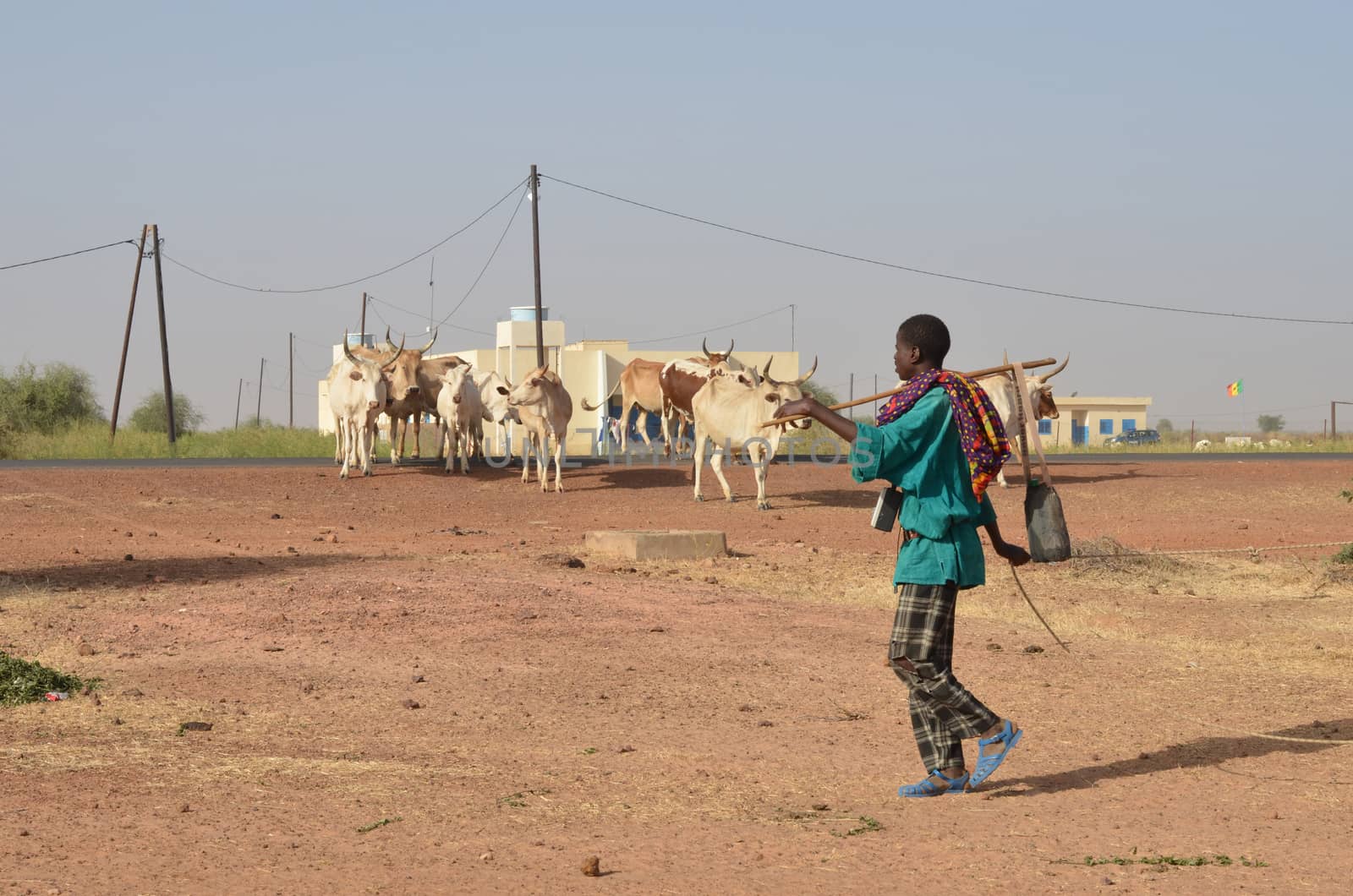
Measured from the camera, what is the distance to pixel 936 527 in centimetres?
611

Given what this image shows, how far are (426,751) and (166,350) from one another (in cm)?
3717

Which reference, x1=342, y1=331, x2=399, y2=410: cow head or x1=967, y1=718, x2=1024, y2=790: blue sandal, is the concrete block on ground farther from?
x1=342, y1=331, x2=399, y2=410: cow head

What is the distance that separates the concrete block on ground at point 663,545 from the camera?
14891 millimetres

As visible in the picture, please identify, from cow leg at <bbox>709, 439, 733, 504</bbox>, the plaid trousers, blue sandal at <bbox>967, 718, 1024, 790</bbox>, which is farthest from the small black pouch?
cow leg at <bbox>709, 439, 733, 504</bbox>

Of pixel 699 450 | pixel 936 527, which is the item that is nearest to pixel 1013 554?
pixel 936 527

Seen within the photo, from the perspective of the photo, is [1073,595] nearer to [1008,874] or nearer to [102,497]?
[1008,874]

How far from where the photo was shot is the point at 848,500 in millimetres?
22781

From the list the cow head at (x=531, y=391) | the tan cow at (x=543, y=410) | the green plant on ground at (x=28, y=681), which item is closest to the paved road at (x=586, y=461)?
the tan cow at (x=543, y=410)

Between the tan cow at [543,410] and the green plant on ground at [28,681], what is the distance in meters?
15.4

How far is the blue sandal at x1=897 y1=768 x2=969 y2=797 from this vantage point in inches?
247

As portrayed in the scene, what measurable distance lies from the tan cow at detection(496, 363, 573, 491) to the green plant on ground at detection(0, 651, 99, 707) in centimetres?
1543

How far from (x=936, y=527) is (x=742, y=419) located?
51.5ft

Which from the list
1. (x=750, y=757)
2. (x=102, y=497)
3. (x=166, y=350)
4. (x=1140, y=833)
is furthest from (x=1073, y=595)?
(x=166, y=350)

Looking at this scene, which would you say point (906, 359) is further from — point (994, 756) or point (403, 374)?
point (403, 374)
